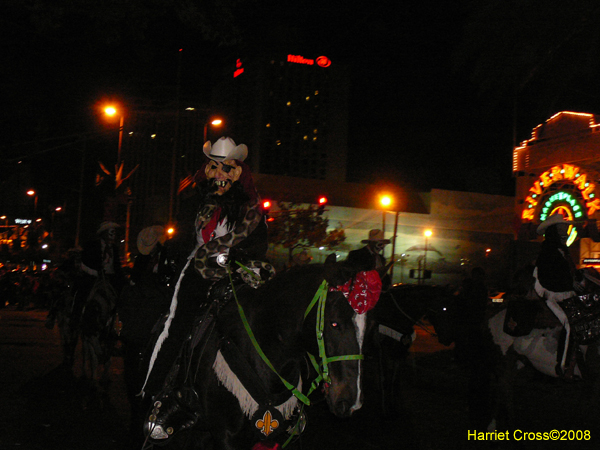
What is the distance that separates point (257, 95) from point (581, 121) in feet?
62.6

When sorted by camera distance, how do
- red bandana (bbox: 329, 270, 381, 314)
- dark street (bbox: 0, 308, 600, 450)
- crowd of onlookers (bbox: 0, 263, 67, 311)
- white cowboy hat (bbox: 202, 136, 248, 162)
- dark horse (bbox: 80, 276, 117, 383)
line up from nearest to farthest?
red bandana (bbox: 329, 270, 381, 314) → white cowboy hat (bbox: 202, 136, 248, 162) → dark street (bbox: 0, 308, 600, 450) → dark horse (bbox: 80, 276, 117, 383) → crowd of onlookers (bbox: 0, 263, 67, 311)

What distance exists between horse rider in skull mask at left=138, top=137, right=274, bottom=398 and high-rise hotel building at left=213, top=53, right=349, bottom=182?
28328 mm

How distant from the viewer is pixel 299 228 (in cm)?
2297

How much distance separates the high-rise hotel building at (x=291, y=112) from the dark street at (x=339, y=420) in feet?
74.4

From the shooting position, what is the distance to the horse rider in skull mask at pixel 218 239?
4594 millimetres

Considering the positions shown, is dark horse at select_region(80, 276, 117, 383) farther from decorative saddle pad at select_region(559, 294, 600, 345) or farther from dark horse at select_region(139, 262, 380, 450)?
decorative saddle pad at select_region(559, 294, 600, 345)

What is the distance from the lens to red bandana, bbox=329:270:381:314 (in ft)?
12.6

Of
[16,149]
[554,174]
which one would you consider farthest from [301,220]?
[16,149]

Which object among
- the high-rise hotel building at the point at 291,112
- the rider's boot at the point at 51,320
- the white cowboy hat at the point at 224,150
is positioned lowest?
the rider's boot at the point at 51,320

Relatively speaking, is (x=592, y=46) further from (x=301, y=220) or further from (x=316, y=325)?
(x=301, y=220)

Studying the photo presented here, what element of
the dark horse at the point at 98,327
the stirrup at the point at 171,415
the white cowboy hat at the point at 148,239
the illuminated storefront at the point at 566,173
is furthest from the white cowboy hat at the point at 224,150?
the illuminated storefront at the point at 566,173

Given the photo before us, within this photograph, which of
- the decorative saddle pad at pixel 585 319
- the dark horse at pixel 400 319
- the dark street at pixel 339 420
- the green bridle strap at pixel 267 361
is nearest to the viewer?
the green bridle strap at pixel 267 361

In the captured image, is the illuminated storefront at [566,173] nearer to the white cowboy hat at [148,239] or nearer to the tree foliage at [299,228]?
the tree foliage at [299,228]

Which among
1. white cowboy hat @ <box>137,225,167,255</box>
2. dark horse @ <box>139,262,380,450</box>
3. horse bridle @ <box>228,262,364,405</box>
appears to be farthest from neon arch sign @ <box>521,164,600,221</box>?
horse bridle @ <box>228,262,364,405</box>
